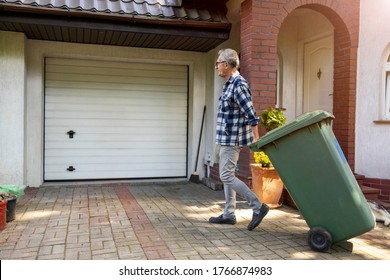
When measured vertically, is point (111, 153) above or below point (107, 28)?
below

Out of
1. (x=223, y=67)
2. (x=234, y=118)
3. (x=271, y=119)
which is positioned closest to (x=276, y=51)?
(x=271, y=119)

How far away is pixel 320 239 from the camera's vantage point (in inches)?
139

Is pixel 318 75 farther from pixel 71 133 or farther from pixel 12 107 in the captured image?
pixel 12 107

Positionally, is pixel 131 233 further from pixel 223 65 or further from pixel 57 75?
pixel 57 75

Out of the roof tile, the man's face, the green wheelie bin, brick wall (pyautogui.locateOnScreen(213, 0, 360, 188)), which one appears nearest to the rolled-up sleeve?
the man's face

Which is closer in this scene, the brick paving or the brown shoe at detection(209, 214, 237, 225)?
the brick paving

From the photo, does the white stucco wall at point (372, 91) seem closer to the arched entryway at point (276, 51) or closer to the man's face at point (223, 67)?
the arched entryway at point (276, 51)

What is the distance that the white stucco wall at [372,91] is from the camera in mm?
5969

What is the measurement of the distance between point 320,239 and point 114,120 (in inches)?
199

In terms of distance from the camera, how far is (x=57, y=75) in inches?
281

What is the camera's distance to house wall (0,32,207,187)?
20.9 ft

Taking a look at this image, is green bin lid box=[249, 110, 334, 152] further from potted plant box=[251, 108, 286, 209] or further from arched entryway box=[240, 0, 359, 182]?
arched entryway box=[240, 0, 359, 182]

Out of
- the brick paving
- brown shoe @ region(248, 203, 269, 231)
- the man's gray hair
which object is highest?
the man's gray hair

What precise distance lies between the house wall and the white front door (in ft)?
6.90
